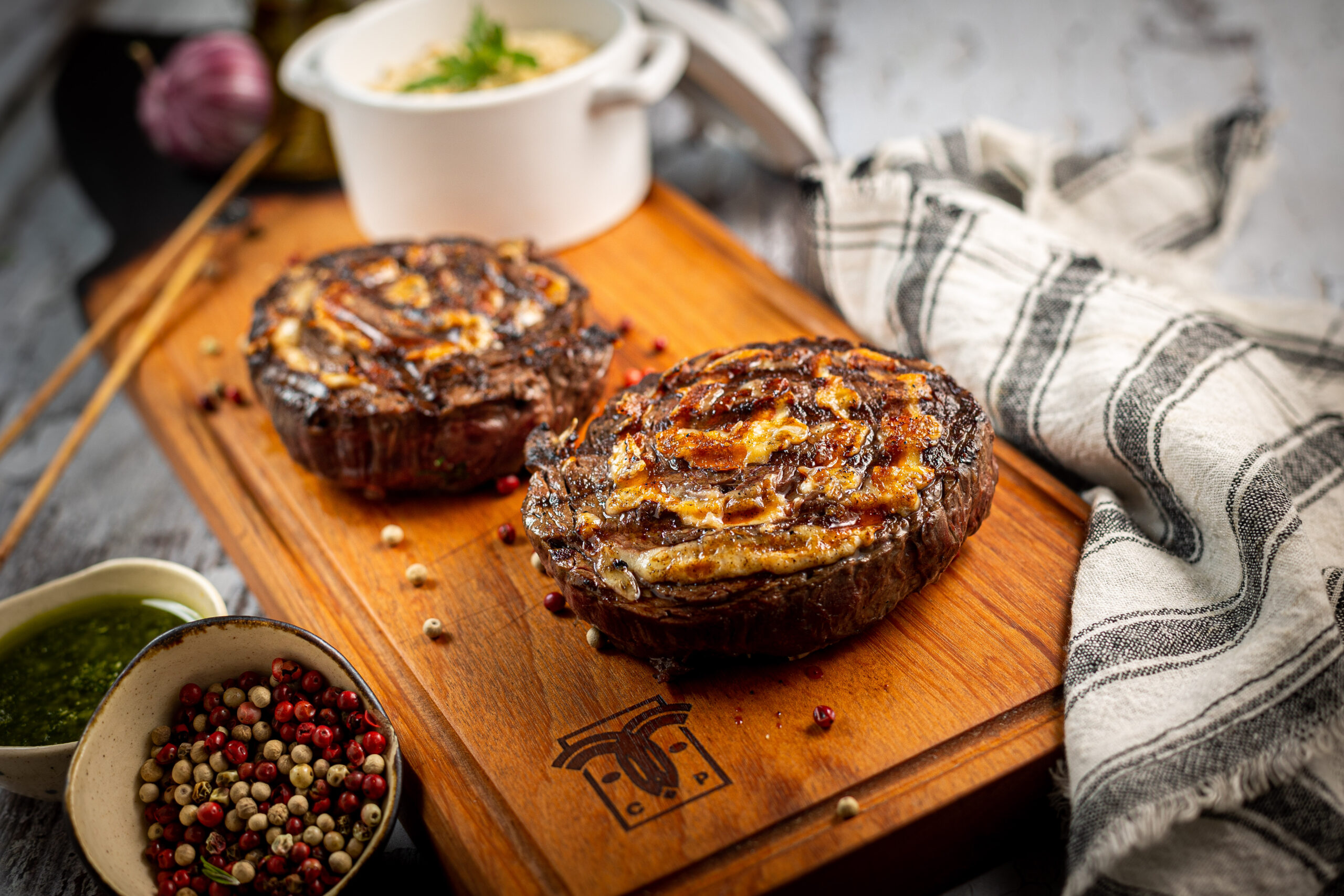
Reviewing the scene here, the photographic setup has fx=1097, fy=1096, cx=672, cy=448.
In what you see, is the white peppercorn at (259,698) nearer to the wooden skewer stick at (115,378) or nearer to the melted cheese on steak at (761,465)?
the melted cheese on steak at (761,465)

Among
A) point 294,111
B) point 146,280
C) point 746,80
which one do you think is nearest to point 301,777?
point 146,280

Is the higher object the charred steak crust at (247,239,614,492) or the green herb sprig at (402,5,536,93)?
the green herb sprig at (402,5,536,93)

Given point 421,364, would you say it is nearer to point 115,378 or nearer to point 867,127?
point 115,378

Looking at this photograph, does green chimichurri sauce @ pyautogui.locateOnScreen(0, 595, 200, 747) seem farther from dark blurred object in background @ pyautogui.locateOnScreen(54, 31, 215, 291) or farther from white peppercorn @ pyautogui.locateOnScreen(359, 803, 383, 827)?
dark blurred object in background @ pyautogui.locateOnScreen(54, 31, 215, 291)

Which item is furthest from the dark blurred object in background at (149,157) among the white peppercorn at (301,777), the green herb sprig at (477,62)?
the white peppercorn at (301,777)

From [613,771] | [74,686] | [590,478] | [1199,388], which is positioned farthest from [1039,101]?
[74,686]

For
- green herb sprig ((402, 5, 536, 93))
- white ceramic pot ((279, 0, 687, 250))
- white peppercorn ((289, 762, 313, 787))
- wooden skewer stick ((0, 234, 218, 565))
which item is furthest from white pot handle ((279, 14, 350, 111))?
white peppercorn ((289, 762, 313, 787))

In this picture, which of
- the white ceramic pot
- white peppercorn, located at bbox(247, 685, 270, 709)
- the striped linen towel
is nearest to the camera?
the striped linen towel
